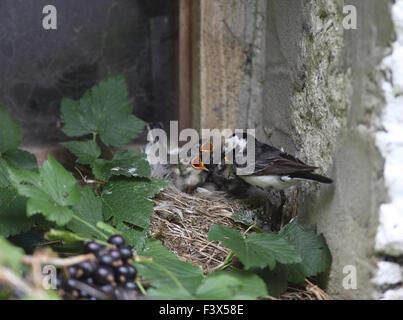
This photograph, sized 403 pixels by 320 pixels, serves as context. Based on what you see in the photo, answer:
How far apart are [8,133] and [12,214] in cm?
61

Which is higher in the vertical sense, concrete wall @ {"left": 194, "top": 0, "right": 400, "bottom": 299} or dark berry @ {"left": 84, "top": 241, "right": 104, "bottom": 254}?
concrete wall @ {"left": 194, "top": 0, "right": 400, "bottom": 299}

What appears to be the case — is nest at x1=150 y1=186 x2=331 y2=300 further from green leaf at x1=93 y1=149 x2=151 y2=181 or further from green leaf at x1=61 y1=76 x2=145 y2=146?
green leaf at x1=61 y1=76 x2=145 y2=146

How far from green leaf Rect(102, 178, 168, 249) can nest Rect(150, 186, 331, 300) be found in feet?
0.51

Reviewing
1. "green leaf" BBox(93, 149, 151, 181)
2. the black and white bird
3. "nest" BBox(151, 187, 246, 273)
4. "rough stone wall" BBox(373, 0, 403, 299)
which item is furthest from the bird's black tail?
"green leaf" BBox(93, 149, 151, 181)

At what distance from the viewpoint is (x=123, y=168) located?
2.32 m

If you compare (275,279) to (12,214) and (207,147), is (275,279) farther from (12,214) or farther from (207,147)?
(207,147)

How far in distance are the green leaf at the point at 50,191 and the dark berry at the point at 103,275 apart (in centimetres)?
20

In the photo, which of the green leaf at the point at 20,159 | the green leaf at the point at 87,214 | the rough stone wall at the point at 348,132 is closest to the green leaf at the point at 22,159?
the green leaf at the point at 20,159

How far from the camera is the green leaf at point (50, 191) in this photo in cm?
153

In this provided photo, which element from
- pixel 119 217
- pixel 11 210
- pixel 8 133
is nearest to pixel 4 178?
pixel 11 210

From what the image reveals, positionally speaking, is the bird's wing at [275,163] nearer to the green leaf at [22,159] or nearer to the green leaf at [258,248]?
the green leaf at [258,248]

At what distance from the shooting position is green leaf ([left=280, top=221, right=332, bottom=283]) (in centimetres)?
181
